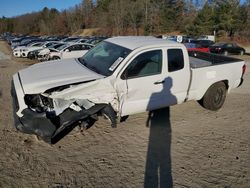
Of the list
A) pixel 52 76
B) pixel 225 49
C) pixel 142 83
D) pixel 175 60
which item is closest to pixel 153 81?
pixel 142 83

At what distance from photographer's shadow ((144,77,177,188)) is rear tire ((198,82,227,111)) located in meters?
1.01

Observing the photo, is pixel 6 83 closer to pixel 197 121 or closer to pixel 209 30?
pixel 197 121

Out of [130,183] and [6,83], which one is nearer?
[130,183]

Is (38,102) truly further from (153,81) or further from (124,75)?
(153,81)

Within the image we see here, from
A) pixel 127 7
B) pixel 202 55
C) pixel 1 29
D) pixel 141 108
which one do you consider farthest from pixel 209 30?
pixel 1 29

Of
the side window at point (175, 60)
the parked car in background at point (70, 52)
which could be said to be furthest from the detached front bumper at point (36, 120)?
the parked car in background at point (70, 52)

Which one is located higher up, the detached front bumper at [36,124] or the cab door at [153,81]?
the cab door at [153,81]

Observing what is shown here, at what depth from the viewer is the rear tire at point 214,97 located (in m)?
6.67

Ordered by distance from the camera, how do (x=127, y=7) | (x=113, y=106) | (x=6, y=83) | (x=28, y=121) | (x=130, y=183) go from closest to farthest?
(x=130, y=183) < (x=28, y=121) < (x=113, y=106) < (x=6, y=83) < (x=127, y=7)

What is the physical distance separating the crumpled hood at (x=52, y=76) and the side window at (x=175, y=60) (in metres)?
1.59

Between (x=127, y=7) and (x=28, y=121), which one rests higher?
(x=127, y=7)

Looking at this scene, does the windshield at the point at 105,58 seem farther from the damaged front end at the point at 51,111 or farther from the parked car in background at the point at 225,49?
the parked car in background at the point at 225,49

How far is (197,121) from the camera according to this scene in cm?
625

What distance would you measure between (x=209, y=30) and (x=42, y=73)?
171 feet
